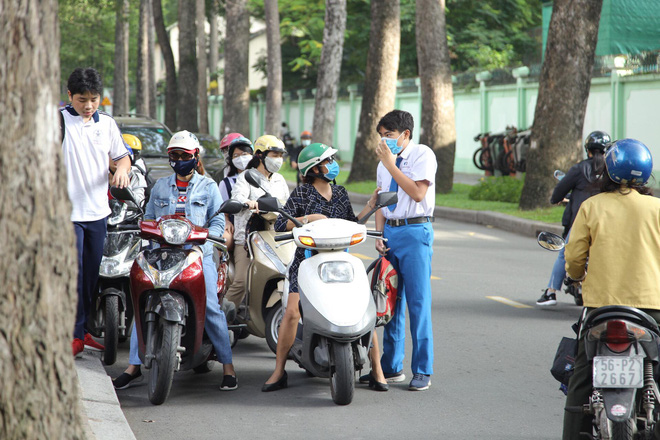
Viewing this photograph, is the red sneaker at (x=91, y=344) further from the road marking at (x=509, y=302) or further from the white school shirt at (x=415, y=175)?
the road marking at (x=509, y=302)

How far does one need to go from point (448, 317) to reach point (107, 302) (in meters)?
3.31

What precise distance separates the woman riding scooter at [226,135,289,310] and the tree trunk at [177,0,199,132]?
93.0ft

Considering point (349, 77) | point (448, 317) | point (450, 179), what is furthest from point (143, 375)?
point (349, 77)

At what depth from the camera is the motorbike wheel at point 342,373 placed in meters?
6.04

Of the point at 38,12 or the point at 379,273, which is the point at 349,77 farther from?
the point at 38,12

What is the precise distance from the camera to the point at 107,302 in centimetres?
732

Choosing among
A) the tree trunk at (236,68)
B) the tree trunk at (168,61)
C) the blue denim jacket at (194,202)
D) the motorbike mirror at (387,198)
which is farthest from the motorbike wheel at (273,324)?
the tree trunk at (168,61)

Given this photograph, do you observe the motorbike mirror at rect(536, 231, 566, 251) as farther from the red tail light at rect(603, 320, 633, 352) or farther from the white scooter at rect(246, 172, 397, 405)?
the white scooter at rect(246, 172, 397, 405)

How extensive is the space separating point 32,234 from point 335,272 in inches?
113

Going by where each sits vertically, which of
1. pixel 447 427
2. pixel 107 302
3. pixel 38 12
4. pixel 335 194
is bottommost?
pixel 447 427

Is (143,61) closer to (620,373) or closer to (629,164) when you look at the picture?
(629,164)

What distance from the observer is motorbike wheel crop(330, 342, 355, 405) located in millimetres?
6043

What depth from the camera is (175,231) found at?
6.16 meters

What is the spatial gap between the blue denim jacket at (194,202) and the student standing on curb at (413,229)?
3.60 ft
